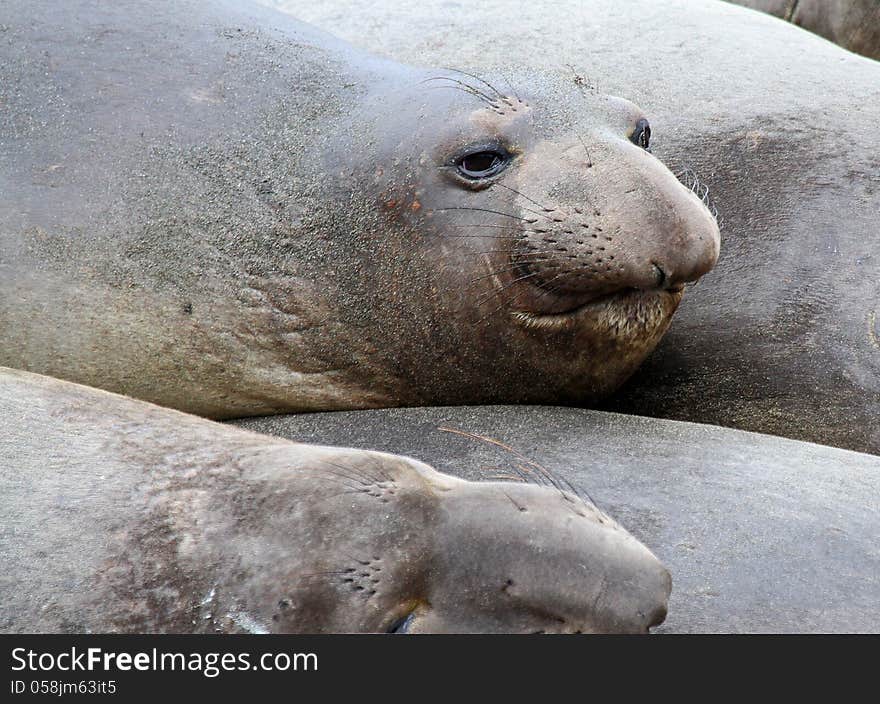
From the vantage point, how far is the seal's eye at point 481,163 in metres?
2.62

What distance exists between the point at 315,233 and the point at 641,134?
79 cm

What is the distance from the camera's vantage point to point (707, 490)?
241 centimetres

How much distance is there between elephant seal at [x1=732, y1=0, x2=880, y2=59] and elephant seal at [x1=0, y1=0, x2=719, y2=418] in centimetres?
244

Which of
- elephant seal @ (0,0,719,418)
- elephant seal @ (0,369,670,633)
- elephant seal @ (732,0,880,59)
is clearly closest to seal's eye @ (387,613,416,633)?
elephant seal @ (0,369,670,633)

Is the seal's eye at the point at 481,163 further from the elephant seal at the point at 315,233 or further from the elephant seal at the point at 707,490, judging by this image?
the elephant seal at the point at 707,490

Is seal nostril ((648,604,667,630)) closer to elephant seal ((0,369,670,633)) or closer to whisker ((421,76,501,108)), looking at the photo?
elephant seal ((0,369,670,633))

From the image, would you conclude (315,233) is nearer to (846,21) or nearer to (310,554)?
(310,554)

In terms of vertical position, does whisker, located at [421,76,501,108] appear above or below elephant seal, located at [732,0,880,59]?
above

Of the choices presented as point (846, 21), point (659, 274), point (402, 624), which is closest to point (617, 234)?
point (659, 274)

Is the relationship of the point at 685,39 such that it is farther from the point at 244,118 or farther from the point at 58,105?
the point at 58,105

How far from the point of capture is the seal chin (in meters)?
2.62

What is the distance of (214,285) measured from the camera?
2.65 meters

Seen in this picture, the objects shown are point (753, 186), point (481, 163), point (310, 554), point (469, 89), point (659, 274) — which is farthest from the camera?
point (753, 186)
